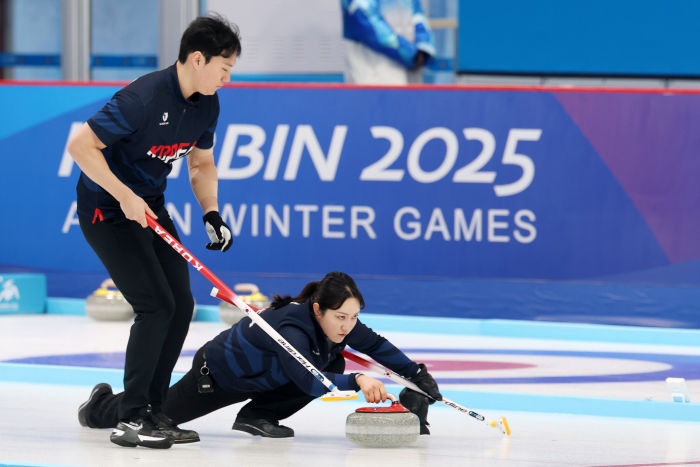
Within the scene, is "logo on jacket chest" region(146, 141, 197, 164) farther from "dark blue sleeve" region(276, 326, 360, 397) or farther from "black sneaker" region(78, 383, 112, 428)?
"black sneaker" region(78, 383, 112, 428)

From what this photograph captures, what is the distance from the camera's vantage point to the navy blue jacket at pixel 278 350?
13.3 ft

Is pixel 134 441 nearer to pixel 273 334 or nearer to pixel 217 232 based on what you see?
pixel 273 334

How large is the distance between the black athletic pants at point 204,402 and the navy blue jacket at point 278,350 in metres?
0.06

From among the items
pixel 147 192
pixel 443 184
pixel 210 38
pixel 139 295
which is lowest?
pixel 139 295

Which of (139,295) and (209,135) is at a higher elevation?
(209,135)

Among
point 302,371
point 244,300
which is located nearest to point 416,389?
point 302,371

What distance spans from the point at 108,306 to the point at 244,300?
0.85 meters

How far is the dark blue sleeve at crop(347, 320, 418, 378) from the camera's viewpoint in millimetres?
4105

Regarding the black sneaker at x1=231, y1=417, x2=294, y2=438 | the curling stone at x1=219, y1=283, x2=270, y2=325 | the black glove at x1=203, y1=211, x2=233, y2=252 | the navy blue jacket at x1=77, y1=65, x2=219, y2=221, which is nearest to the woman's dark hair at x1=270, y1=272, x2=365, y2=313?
the black glove at x1=203, y1=211, x2=233, y2=252

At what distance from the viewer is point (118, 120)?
12.7 ft

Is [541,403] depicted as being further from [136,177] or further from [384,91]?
[384,91]

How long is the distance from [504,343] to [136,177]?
10.9ft

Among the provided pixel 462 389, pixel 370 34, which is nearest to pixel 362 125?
pixel 370 34

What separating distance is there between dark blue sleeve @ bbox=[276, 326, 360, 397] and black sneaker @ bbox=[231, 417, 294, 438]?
281 millimetres
